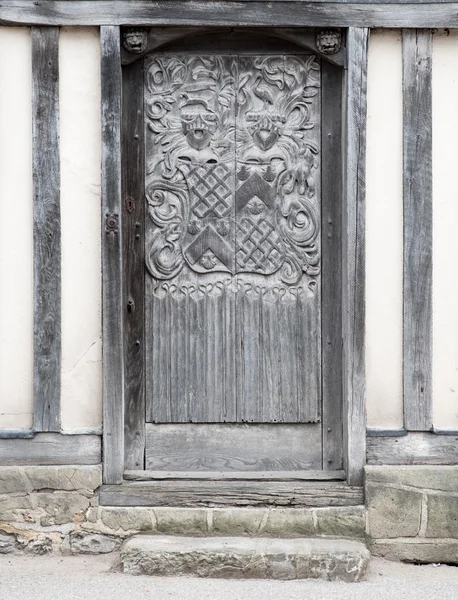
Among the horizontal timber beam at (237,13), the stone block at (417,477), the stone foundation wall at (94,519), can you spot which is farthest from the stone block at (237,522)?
the horizontal timber beam at (237,13)

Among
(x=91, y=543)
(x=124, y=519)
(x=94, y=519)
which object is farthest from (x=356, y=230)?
(x=91, y=543)

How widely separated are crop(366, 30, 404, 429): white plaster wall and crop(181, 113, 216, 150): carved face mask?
0.89 metres

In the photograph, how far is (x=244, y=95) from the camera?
5398mm

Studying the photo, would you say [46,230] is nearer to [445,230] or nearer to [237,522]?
[237,522]

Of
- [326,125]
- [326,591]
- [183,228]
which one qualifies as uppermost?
[326,125]

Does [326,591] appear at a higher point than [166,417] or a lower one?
lower

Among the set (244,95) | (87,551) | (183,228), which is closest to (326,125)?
(244,95)

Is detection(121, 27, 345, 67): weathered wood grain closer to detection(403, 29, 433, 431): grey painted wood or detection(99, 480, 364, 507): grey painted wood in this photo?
detection(403, 29, 433, 431): grey painted wood

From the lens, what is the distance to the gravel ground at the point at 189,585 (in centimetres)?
459

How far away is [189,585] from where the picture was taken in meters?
4.75

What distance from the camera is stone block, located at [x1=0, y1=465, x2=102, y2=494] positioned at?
205 inches

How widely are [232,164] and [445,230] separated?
4.02 feet

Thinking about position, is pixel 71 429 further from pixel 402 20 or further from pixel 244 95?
pixel 402 20

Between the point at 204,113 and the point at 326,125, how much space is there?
685mm
